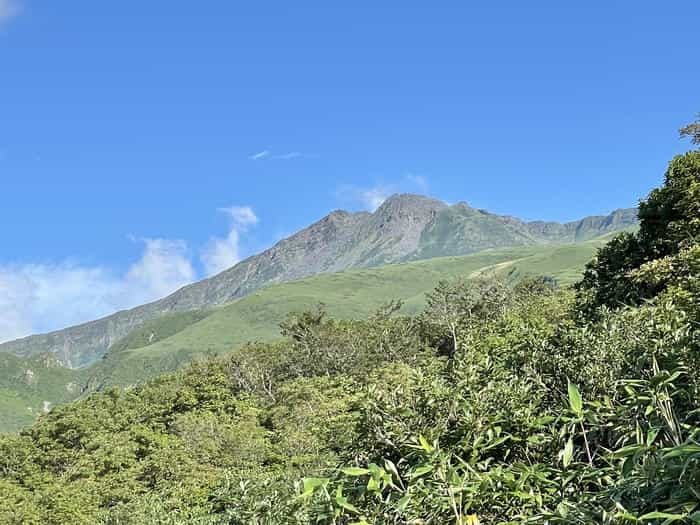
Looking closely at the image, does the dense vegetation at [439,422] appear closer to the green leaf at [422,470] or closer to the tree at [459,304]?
the green leaf at [422,470]

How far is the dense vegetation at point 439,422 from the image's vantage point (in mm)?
2285

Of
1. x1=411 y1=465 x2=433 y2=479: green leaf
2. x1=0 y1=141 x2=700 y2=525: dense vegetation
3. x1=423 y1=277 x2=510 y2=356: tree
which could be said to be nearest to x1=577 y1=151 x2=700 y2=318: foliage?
x1=0 y1=141 x2=700 y2=525: dense vegetation

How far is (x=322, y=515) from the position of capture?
7.47ft

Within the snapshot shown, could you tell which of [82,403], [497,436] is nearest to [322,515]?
[497,436]

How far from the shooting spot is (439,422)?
3.02m

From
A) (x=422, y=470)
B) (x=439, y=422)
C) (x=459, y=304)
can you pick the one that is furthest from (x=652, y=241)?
(x=459, y=304)

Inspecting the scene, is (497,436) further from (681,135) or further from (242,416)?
(242,416)

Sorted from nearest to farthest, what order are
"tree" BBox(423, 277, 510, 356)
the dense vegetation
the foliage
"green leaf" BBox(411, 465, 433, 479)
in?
1. "green leaf" BBox(411, 465, 433, 479)
2. the dense vegetation
3. the foliage
4. "tree" BBox(423, 277, 510, 356)

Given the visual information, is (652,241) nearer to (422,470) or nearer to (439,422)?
(439,422)

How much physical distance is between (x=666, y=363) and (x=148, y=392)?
5201cm

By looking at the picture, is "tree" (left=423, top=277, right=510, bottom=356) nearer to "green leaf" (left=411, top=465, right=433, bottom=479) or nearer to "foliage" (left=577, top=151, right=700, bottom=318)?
"foliage" (left=577, top=151, right=700, bottom=318)

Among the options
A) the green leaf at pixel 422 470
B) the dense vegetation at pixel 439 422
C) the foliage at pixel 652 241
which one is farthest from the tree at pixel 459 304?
the green leaf at pixel 422 470

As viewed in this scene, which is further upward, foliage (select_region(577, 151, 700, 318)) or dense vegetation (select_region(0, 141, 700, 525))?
foliage (select_region(577, 151, 700, 318))

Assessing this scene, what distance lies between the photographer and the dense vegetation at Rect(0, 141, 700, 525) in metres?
2.29
